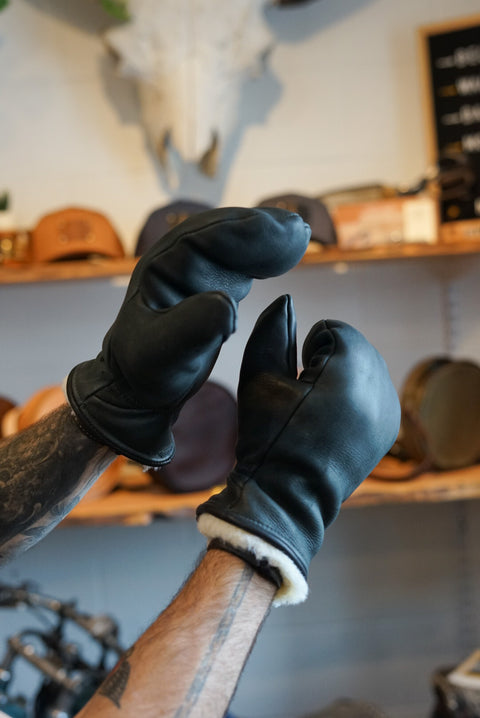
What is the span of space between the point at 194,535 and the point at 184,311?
1414 millimetres

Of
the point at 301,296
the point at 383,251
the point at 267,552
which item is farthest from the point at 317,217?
the point at 267,552

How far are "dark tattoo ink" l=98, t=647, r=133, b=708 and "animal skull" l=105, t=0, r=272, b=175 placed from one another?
139 cm

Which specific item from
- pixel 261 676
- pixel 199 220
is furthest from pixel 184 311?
pixel 261 676

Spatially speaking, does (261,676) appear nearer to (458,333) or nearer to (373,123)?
(458,333)

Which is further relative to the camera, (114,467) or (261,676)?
(261,676)

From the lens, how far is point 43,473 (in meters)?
0.74

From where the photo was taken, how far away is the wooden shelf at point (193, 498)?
147cm

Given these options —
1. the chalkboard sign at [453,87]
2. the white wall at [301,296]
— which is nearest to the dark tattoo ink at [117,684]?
the white wall at [301,296]

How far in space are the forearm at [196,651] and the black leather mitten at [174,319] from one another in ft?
0.50

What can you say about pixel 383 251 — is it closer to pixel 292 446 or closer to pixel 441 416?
pixel 441 416

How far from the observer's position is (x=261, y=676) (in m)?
1.90

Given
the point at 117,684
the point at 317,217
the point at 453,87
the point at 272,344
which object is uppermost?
the point at 453,87

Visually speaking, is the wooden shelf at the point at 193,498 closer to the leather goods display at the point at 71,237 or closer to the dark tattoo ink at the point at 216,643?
the leather goods display at the point at 71,237

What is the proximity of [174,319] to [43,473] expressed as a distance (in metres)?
0.26
